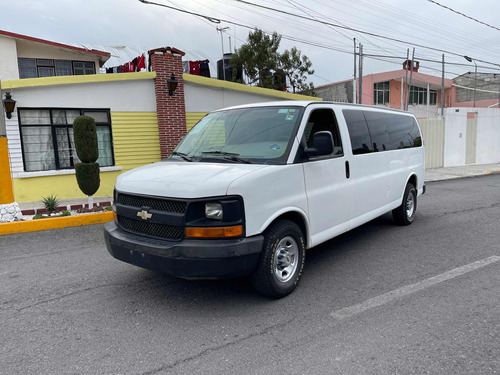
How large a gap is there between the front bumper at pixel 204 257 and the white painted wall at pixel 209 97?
29.0 feet

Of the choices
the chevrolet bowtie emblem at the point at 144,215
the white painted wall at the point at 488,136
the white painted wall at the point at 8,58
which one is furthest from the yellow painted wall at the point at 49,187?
the white painted wall at the point at 488,136

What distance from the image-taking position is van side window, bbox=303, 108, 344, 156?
423 centimetres

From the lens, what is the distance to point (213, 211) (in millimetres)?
3287

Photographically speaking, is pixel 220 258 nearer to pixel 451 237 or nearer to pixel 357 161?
pixel 357 161

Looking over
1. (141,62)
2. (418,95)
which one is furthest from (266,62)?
(418,95)

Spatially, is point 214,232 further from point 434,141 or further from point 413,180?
point 434,141

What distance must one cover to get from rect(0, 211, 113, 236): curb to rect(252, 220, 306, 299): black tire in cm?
514

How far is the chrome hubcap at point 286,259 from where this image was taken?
3.76 m

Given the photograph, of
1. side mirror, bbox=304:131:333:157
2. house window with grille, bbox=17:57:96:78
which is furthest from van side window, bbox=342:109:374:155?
house window with grille, bbox=17:57:96:78

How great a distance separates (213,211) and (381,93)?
3395 centimetres

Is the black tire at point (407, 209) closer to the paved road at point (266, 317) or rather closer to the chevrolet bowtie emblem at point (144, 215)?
the paved road at point (266, 317)

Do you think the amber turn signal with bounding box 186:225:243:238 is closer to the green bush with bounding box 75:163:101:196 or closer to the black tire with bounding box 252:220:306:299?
the black tire with bounding box 252:220:306:299

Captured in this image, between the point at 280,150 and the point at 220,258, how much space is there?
135cm

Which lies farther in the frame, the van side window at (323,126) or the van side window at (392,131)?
the van side window at (392,131)
